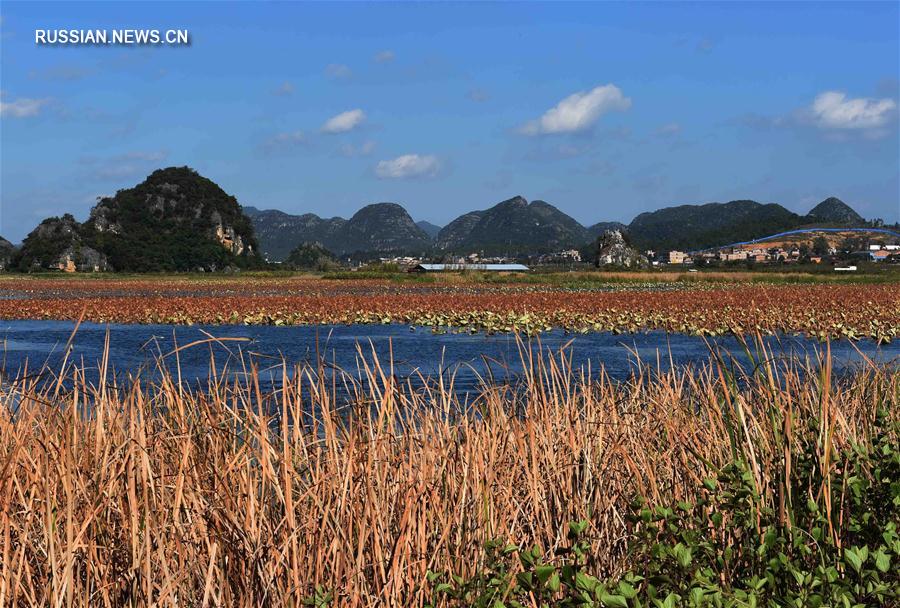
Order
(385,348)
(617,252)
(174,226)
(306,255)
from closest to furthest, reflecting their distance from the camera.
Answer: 1. (385,348)
2. (174,226)
3. (617,252)
4. (306,255)

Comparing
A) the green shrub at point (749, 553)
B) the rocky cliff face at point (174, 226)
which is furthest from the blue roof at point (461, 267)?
the green shrub at point (749, 553)

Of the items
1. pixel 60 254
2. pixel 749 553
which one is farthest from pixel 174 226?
pixel 749 553

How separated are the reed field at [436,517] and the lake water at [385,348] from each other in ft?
32.9

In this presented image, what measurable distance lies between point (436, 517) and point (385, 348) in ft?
57.0

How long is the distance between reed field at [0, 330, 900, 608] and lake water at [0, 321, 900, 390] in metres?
10.0

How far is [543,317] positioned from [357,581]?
25.0 meters

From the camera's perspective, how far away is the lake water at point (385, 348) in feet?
56.5

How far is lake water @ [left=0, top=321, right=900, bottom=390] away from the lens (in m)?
17.2

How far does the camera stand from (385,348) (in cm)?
2153

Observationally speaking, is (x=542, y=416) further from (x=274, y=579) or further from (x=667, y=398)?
(x=274, y=579)

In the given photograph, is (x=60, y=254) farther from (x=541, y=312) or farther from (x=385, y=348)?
(x=385, y=348)

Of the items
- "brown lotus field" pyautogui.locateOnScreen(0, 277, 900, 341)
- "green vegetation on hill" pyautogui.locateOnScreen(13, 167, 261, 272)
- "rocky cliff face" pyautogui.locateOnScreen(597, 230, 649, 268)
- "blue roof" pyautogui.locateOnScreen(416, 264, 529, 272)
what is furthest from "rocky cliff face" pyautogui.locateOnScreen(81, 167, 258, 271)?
"brown lotus field" pyautogui.locateOnScreen(0, 277, 900, 341)

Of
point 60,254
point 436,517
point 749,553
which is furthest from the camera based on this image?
point 60,254

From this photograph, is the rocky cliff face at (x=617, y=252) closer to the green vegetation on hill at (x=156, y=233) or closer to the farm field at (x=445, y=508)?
the green vegetation on hill at (x=156, y=233)
